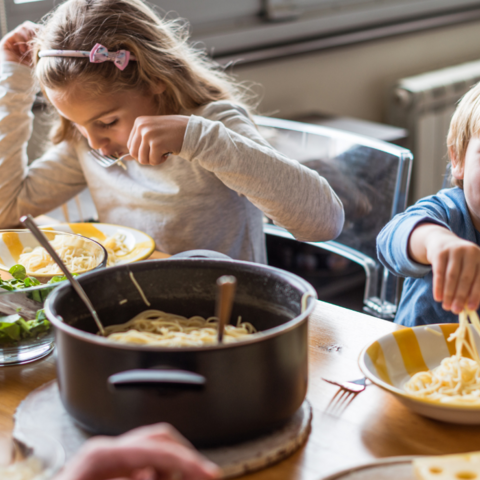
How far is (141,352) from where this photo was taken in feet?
1.67

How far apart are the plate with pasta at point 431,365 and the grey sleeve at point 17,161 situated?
102cm

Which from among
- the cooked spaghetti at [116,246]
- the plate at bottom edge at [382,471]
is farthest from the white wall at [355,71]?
the plate at bottom edge at [382,471]

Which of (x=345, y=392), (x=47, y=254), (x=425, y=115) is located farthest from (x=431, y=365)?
(x=425, y=115)

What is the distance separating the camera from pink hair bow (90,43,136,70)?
115 centimetres

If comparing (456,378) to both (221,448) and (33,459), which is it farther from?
(33,459)

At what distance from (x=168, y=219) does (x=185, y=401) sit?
89cm

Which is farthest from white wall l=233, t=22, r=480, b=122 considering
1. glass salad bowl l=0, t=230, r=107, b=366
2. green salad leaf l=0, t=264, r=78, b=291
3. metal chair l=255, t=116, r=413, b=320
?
glass salad bowl l=0, t=230, r=107, b=366

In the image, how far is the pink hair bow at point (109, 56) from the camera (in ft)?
3.77

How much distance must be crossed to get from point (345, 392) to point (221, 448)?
0.18 meters

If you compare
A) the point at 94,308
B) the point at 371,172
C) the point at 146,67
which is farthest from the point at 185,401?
the point at 371,172

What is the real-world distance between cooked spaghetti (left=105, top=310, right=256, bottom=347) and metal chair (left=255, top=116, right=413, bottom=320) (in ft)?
2.52

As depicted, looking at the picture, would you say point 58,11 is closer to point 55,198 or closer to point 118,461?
point 55,198

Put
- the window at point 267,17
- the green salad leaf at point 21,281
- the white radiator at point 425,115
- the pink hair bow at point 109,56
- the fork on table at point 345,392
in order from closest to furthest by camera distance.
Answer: the fork on table at point 345,392
the green salad leaf at point 21,281
the pink hair bow at point 109,56
the window at point 267,17
the white radiator at point 425,115

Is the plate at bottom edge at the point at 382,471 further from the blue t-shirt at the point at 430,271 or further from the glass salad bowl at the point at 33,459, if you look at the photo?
the blue t-shirt at the point at 430,271
